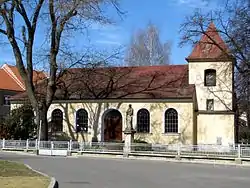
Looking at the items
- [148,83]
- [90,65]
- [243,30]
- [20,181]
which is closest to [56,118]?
[90,65]

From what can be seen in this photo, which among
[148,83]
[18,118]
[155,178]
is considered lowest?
[155,178]

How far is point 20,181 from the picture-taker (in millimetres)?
13867

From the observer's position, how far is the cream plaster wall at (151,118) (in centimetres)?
4141

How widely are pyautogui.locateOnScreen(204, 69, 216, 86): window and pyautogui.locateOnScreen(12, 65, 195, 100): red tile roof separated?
5.23 ft

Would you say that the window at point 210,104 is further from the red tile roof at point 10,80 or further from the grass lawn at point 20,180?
the red tile roof at point 10,80

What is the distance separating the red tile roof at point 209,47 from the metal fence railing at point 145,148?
1101 cm

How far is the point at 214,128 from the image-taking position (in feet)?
137

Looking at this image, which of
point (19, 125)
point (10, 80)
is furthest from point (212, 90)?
→ point (10, 80)

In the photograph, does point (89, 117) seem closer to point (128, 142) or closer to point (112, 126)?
point (112, 126)

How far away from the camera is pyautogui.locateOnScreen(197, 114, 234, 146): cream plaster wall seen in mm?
41422

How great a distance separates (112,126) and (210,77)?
993 cm

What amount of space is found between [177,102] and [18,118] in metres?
14.4

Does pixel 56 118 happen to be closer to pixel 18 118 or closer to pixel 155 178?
pixel 18 118

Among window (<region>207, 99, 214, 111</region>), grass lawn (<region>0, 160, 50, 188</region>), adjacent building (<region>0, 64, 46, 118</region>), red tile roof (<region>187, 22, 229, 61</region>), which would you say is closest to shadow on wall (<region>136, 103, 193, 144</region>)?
window (<region>207, 99, 214, 111</region>)
